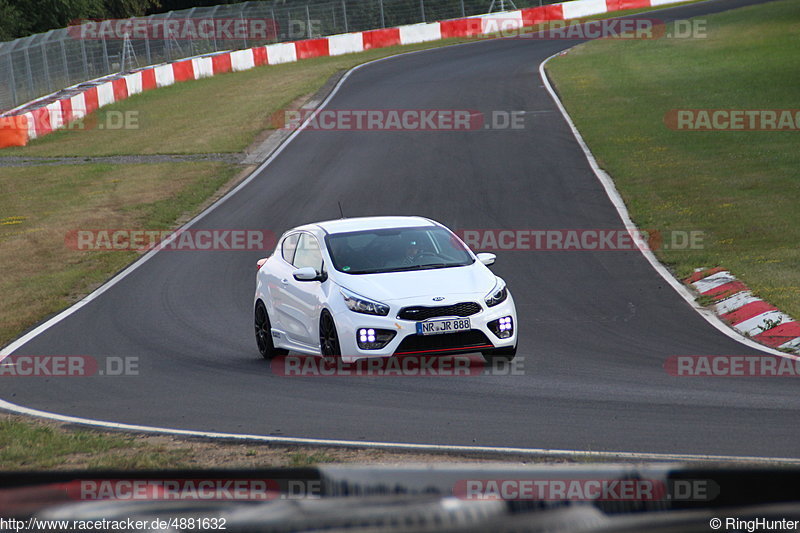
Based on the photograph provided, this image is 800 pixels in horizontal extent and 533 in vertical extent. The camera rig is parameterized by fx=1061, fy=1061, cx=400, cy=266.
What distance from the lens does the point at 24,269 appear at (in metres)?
20.5

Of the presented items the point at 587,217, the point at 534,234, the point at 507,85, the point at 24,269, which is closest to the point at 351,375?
the point at 534,234

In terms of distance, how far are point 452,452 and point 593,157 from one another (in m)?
19.3

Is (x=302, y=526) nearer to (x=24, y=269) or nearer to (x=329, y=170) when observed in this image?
(x=24, y=269)

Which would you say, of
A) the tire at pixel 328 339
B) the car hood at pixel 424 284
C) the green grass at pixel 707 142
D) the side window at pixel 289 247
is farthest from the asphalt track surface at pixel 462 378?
the side window at pixel 289 247

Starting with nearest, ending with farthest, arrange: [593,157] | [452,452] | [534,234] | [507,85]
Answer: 1. [452,452]
2. [534,234]
3. [593,157]
4. [507,85]

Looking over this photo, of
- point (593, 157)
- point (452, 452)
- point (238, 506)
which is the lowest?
point (593, 157)

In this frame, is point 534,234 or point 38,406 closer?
point 38,406

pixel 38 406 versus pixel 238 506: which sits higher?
pixel 238 506

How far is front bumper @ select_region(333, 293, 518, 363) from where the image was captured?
36.6ft

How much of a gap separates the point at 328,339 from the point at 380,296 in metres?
0.83

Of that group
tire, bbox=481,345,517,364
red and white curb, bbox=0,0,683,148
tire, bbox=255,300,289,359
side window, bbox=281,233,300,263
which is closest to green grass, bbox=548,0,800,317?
tire, bbox=481,345,517,364

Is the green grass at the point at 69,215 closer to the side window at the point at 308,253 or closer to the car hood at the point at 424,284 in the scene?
the side window at the point at 308,253

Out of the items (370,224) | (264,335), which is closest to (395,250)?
(370,224)

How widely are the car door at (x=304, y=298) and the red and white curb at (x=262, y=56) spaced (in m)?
25.1
